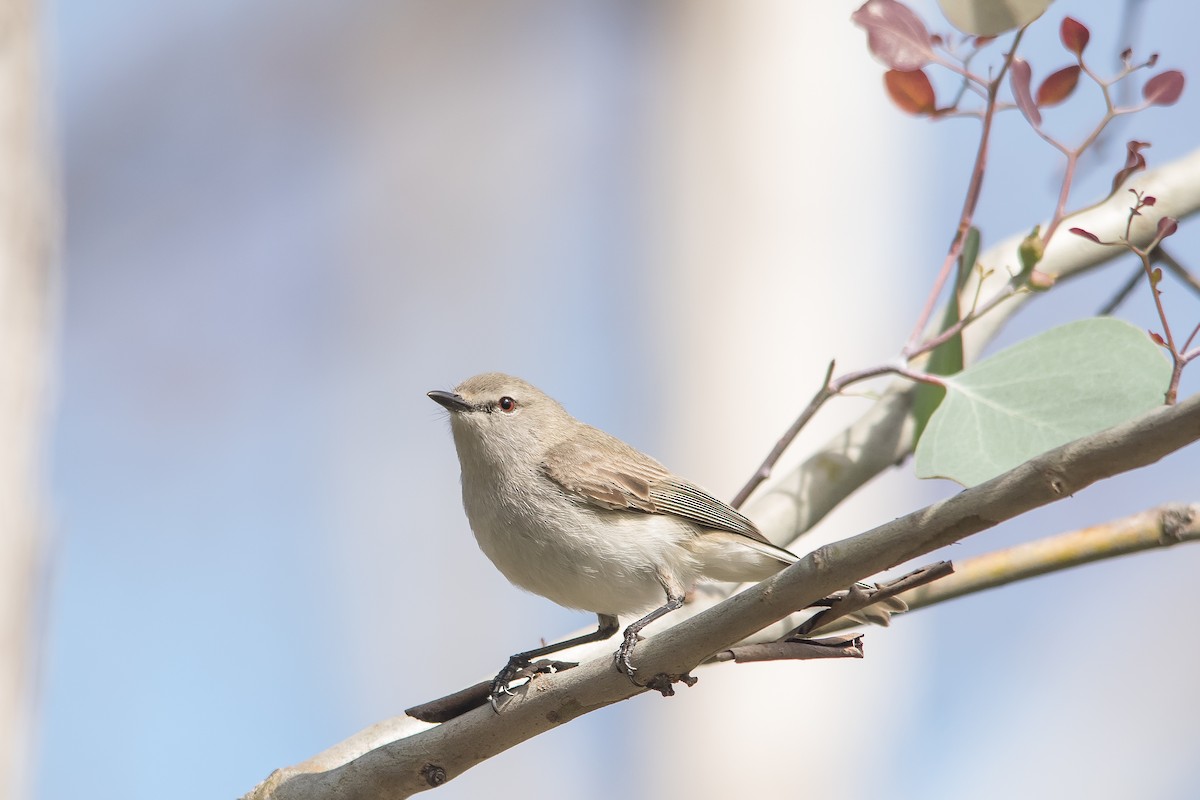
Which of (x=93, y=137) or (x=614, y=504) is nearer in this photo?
(x=614, y=504)

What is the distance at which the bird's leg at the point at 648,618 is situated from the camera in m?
1.53

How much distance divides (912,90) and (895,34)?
11 centimetres

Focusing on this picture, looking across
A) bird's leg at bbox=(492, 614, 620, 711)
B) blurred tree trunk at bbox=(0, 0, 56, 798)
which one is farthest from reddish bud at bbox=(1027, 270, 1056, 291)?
blurred tree trunk at bbox=(0, 0, 56, 798)

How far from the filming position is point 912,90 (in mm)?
1960

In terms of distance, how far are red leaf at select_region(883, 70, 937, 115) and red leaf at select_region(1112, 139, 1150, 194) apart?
1.19 ft

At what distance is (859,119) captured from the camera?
6.18 meters

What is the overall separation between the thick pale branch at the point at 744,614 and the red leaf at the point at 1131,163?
68cm

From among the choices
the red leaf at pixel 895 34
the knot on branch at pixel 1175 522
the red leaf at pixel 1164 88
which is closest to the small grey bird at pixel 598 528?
the knot on branch at pixel 1175 522

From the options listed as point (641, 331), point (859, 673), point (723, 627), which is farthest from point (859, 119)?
point (723, 627)

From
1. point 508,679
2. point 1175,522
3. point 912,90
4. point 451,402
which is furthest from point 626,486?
point 1175,522

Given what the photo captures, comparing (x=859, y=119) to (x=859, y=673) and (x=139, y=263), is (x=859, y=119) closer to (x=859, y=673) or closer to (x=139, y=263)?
(x=859, y=673)

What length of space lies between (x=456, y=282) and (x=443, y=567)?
209 cm

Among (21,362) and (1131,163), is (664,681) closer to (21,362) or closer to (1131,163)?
(1131,163)

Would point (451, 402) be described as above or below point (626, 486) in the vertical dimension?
above
